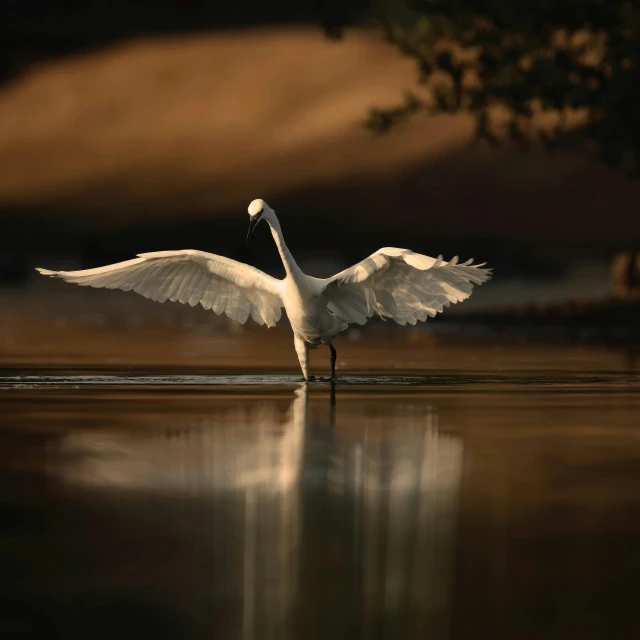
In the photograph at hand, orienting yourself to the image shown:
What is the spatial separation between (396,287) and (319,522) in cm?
828

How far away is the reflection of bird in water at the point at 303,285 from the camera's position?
15.3 metres

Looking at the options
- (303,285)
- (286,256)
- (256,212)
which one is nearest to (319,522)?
(303,285)

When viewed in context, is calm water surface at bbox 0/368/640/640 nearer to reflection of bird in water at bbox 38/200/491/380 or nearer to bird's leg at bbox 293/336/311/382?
reflection of bird in water at bbox 38/200/491/380

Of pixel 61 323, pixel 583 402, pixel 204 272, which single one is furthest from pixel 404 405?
pixel 61 323

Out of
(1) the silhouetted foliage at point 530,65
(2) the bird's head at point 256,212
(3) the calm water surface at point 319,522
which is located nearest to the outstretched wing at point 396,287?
(2) the bird's head at point 256,212

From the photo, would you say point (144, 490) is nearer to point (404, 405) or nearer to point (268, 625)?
point (268, 625)

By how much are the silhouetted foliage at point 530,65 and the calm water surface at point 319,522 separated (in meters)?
16.3

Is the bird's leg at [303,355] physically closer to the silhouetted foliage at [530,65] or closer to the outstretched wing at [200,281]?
the outstretched wing at [200,281]

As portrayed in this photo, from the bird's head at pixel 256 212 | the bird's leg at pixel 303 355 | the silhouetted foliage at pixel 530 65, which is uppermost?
the silhouetted foliage at pixel 530 65

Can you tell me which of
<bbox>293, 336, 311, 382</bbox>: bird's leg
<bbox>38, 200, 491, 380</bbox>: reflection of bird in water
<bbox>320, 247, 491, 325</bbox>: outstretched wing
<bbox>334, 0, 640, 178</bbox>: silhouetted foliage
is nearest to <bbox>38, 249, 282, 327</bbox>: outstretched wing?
<bbox>38, 200, 491, 380</bbox>: reflection of bird in water

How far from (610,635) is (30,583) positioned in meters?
2.17

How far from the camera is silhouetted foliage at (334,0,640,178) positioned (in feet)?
94.4

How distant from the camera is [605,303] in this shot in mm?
31438

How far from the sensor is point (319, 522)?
7508 millimetres
